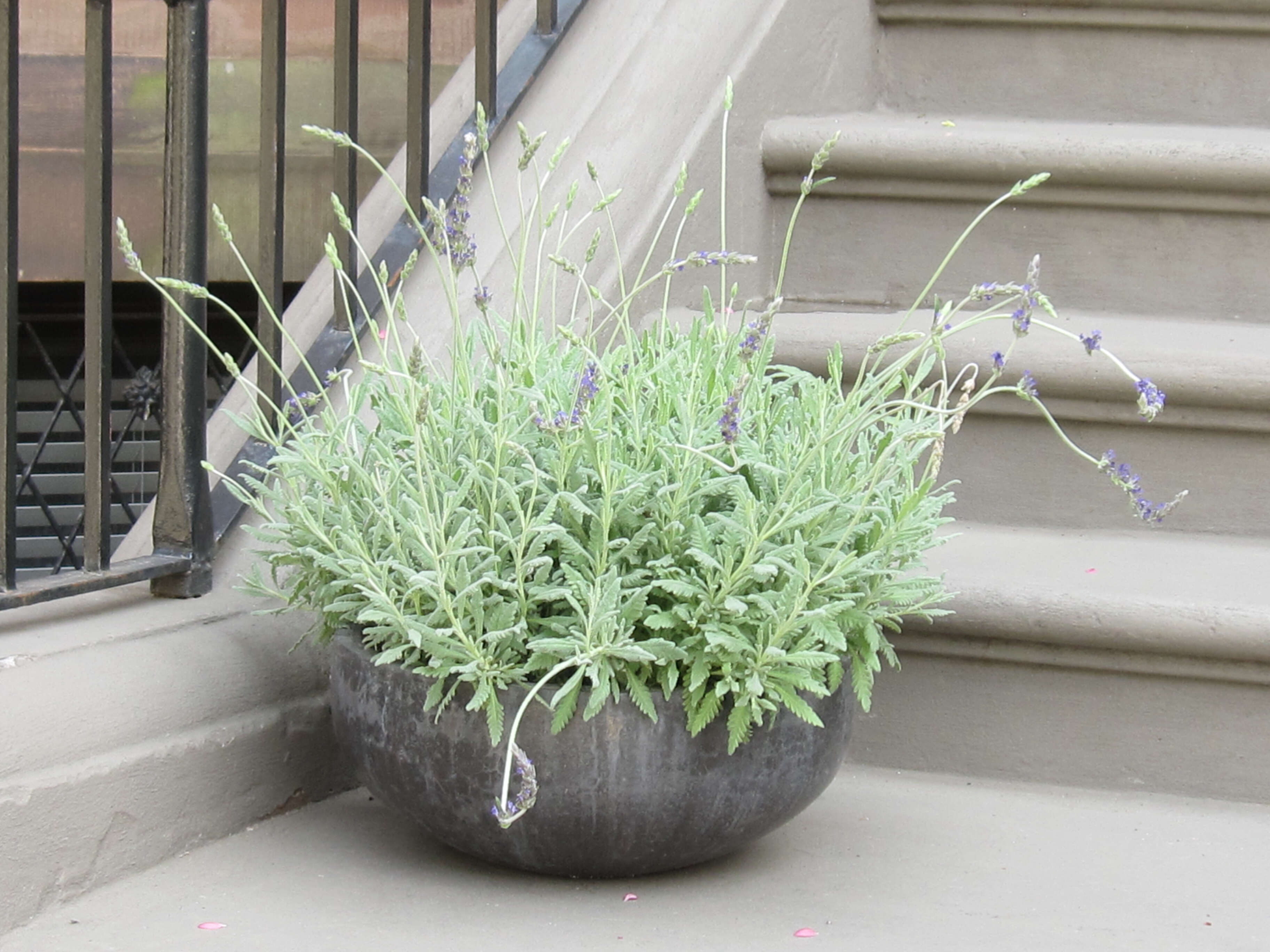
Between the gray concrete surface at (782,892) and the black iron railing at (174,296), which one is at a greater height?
the black iron railing at (174,296)

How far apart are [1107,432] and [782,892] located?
0.68 metres

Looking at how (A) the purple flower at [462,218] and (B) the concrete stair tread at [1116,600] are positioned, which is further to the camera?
(B) the concrete stair tread at [1116,600]

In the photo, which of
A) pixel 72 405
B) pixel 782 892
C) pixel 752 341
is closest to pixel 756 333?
pixel 752 341

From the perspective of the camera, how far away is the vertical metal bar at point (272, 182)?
136 centimetres

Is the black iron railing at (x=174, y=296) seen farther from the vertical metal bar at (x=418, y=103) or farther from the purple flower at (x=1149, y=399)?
the purple flower at (x=1149, y=399)

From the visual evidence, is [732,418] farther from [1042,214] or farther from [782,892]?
[1042,214]

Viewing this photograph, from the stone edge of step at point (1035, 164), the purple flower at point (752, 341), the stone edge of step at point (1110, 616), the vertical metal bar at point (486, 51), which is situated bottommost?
the stone edge of step at point (1110, 616)

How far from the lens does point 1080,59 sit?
1978 mm

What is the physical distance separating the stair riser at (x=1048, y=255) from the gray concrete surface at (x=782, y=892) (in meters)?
0.67

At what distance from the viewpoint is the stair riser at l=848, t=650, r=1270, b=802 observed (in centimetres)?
135

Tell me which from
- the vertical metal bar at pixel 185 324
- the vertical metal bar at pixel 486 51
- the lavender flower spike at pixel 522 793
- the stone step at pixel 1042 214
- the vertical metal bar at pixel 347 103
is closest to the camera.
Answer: the lavender flower spike at pixel 522 793

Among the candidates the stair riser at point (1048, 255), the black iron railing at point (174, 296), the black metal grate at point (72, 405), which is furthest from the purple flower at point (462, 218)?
the black metal grate at point (72, 405)

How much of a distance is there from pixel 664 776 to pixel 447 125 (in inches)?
40.8

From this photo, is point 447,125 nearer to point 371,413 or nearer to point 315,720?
point 371,413
